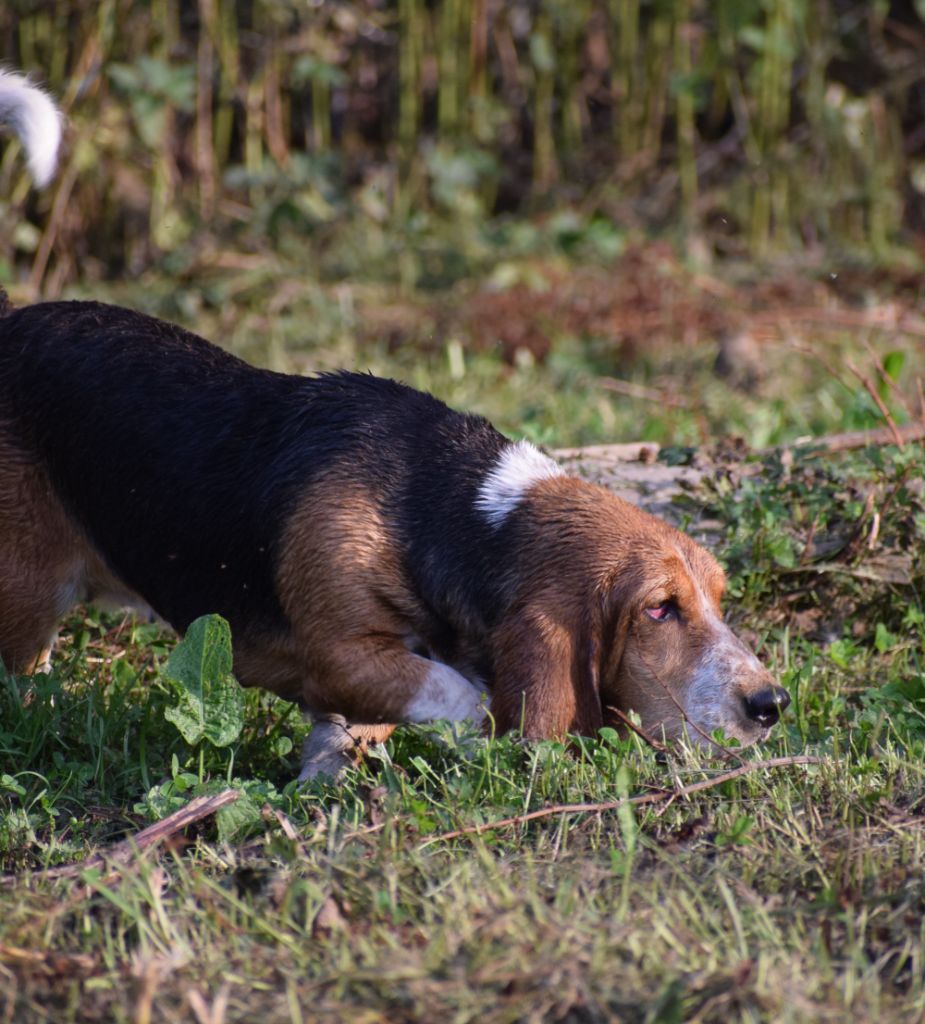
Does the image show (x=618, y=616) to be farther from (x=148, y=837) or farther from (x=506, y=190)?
(x=506, y=190)

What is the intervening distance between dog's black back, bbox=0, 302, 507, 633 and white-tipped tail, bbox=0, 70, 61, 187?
464mm

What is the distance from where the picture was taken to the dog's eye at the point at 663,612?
3820 millimetres

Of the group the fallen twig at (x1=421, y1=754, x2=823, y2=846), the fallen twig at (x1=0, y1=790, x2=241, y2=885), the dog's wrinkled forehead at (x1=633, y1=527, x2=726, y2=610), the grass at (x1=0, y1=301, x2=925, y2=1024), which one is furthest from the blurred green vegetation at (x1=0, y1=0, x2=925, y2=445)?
the fallen twig at (x1=0, y1=790, x2=241, y2=885)

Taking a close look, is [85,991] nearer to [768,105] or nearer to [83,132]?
[83,132]

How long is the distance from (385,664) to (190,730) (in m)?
0.50

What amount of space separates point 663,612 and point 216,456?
1.22 meters

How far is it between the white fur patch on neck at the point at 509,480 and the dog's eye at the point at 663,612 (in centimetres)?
43

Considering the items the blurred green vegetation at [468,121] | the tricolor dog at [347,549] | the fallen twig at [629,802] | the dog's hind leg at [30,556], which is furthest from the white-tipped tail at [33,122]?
the blurred green vegetation at [468,121]

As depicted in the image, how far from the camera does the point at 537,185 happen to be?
10.3 metres

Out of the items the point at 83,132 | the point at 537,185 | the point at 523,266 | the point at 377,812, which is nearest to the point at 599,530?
the point at 377,812

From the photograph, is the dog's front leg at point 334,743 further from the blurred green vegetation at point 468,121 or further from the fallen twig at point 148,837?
the blurred green vegetation at point 468,121

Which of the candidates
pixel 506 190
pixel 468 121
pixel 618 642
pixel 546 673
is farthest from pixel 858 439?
pixel 506 190

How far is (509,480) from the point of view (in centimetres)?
398

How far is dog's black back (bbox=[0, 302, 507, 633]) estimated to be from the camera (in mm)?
3928
